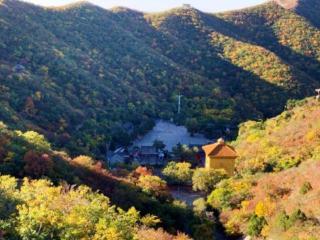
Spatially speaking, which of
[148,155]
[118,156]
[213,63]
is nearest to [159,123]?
[148,155]

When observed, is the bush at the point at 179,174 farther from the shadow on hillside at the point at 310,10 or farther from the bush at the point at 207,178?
the shadow on hillside at the point at 310,10

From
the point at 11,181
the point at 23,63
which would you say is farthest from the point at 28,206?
the point at 23,63

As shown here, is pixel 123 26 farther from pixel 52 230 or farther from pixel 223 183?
pixel 52 230

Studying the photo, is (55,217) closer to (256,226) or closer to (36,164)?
(36,164)

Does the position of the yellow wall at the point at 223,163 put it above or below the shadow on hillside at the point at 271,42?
above

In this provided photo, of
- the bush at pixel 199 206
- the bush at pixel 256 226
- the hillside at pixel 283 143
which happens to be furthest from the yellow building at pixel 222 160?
the bush at pixel 256 226

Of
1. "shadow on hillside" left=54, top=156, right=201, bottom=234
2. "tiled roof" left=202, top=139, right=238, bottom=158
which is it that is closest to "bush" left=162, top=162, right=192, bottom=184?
"tiled roof" left=202, top=139, right=238, bottom=158
